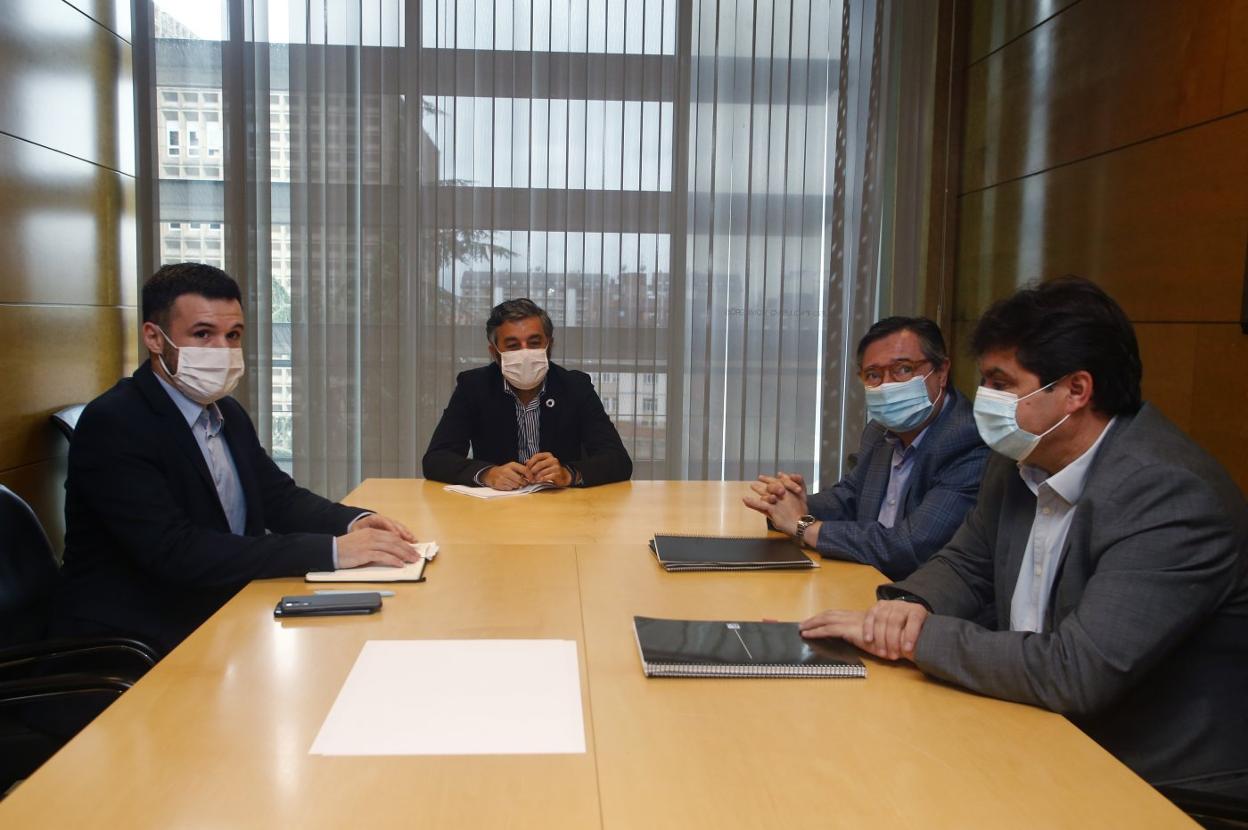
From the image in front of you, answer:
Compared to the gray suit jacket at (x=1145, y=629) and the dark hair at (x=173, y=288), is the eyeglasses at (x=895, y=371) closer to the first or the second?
the gray suit jacket at (x=1145, y=629)

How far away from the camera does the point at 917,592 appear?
73.2 inches

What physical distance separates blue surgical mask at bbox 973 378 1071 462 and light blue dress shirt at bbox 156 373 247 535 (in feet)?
5.75

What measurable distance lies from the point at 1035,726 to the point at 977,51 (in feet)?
12.7

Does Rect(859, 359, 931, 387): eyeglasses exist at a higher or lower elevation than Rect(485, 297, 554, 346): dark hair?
lower

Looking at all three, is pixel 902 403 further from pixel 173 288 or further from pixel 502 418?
pixel 173 288

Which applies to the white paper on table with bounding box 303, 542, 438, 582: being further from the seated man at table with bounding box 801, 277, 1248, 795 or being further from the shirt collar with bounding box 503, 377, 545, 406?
the shirt collar with bounding box 503, 377, 545, 406

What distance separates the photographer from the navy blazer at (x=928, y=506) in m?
2.28

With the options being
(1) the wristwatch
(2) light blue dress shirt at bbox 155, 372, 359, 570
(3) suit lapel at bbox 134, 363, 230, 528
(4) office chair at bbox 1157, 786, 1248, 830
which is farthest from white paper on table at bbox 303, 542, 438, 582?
(4) office chair at bbox 1157, 786, 1248, 830

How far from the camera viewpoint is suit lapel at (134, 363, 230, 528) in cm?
221

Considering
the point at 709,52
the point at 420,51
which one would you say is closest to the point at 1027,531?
the point at 709,52

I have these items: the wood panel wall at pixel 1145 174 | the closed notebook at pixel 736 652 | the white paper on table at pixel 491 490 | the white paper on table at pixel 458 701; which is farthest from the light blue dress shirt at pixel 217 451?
the wood panel wall at pixel 1145 174

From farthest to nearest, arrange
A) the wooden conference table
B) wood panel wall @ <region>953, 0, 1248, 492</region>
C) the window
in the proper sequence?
the window
wood panel wall @ <region>953, 0, 1248, 492</region>
the wooden conference table

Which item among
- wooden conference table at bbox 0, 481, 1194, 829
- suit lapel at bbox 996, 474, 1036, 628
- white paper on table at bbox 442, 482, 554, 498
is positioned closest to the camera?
wooden conference table at bbox 0, 481, 1194, 829

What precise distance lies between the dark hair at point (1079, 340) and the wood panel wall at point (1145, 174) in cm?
130
